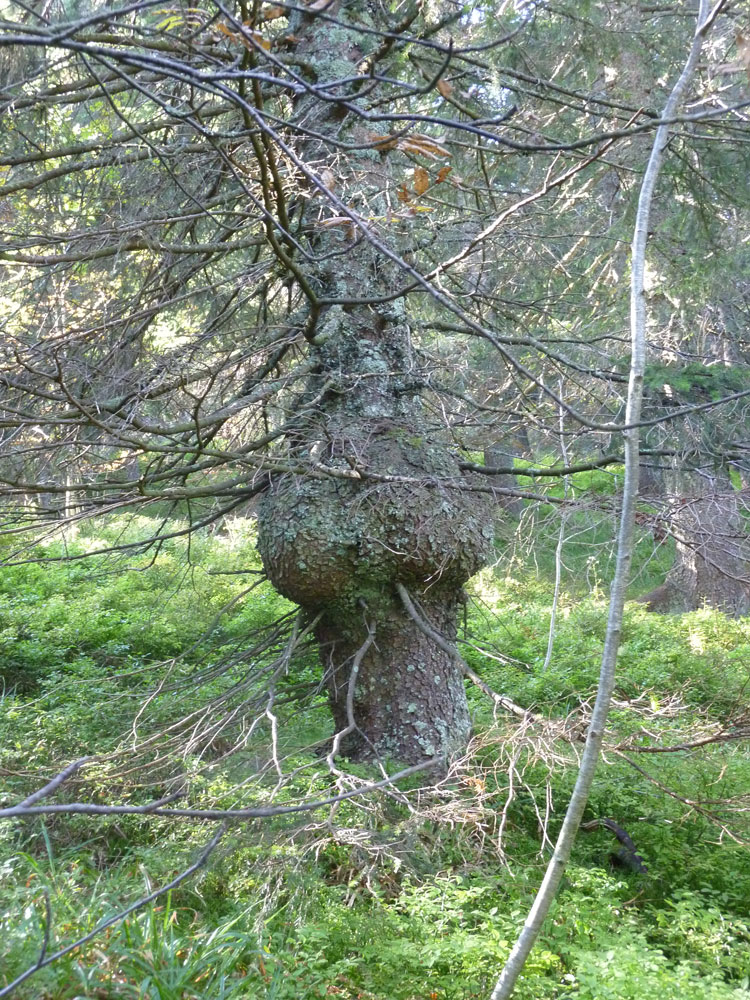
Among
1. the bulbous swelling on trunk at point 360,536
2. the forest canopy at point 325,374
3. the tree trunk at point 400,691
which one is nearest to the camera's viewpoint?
the forest canopy at point 325,374

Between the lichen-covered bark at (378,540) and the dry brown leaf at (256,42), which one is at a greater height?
the dry brown leaf at (256,42)

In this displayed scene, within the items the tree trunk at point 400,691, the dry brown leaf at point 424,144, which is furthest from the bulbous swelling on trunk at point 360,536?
the dry brown leaf at point 424,144

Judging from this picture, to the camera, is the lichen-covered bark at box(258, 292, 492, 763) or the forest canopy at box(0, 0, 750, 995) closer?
the forest canopy at box(0, 0, 750, 995)

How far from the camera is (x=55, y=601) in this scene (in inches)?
348

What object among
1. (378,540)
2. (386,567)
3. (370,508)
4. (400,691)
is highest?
(370,508)

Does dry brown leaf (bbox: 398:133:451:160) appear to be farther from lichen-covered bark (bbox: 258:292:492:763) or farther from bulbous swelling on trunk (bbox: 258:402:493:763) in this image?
bulbous swelling on trunk (bbox: 258:402:493:763)

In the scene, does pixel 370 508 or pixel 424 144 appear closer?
pixel 424 144

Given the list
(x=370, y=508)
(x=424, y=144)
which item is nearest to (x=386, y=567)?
(x=370, y=508)

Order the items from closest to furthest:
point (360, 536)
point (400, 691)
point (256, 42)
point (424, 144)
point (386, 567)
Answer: point (256, 42) < point (424, 144) < point (360, 536) < point (386, 567) < point (400, 691)

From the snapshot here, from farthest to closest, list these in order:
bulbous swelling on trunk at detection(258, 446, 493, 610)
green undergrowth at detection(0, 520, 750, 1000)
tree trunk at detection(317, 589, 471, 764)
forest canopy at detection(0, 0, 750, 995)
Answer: tree trunk at detection(317, 589, 471, 764) → bulbous swelling on trunk at detection(258, 446, 493, 610) → forest canopy at detection(0, 0, 750, 995) → green undergrowth at detection(0, 520, 750, 1000)

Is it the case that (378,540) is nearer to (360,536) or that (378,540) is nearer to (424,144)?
(360,536)

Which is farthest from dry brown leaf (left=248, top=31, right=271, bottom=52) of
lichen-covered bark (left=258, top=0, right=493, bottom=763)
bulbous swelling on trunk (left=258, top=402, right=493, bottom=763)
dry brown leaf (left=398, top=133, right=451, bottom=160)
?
bulbous swelling on trunk (left=258, top=402, right=493, bottom=763)

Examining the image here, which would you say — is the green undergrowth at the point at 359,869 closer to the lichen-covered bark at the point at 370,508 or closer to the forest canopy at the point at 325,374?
the forest canopy at the point at 325,374

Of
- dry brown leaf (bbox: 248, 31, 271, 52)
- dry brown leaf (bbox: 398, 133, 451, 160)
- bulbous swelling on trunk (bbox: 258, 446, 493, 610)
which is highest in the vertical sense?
dry brown leaf (bbox: 248, 31, 271, 52)
